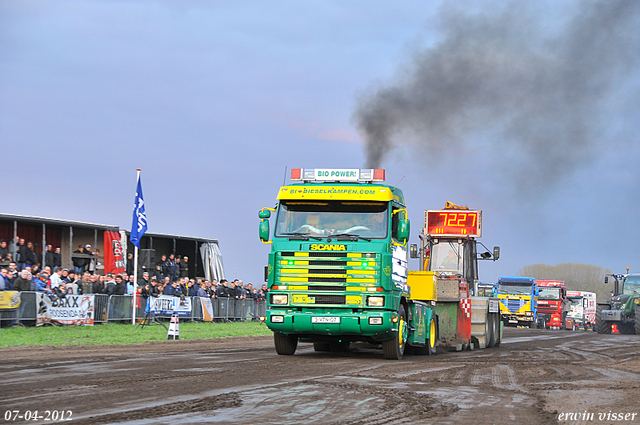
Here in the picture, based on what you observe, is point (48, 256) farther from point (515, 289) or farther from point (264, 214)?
point (515, 289)

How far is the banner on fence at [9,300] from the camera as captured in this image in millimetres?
20047

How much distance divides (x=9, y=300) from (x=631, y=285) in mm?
33068

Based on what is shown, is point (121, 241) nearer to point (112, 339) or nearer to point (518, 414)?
point (112, 339)

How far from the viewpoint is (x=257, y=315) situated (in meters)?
33.3

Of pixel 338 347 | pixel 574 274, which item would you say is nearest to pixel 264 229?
pixel 338 347

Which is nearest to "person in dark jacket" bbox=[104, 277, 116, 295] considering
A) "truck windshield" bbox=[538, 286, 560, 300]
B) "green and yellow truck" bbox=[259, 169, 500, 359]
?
"green and yellow truck" bbox=[259, 169, 500, 359]

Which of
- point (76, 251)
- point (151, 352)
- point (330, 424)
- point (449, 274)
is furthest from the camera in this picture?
point (76, 251)

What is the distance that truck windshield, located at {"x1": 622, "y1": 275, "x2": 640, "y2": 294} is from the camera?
41000mm

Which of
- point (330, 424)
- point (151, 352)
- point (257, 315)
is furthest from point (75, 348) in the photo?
point (257, 315)

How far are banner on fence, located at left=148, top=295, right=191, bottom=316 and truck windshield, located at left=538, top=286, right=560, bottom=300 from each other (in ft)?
99.2

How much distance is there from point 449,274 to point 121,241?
570 inches

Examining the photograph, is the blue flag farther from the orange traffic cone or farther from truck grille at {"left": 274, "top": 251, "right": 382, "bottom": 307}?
truck grille at {"left": 274, "top": 251, "right": 382, "bottom": 307}

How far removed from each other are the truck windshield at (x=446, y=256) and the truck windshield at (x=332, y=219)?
8795 millimetres

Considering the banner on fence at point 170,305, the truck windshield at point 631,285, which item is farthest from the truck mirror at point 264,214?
the truck windshield at point 631,285
